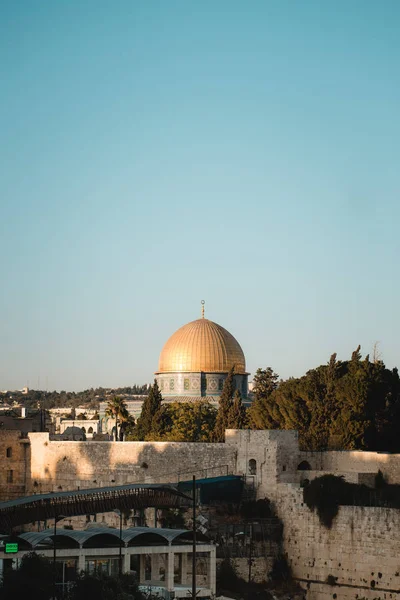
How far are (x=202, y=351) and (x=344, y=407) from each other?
29.0 m

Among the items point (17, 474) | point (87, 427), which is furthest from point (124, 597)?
point (87, 427)

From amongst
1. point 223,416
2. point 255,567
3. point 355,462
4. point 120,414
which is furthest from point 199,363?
point 255,567

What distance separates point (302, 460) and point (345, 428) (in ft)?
8.35

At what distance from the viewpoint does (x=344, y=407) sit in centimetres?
4403

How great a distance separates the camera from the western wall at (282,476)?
35.5 meters

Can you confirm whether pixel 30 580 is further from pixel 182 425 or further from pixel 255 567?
pixel 182 425

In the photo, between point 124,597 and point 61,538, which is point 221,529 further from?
point 124,597

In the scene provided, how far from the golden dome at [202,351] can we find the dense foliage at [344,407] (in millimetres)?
25353

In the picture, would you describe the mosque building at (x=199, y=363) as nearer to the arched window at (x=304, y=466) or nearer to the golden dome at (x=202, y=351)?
the golden dome at (x=202, y=351)

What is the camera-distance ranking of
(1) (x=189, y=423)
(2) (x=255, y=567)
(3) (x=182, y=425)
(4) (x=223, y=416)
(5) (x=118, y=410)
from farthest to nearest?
(5) (x=118, y=410) → (1) (x=189, y=423) → (3) (x=182, y=425) → (4) (x=223, y=416) → (2) (x=255, y=567)

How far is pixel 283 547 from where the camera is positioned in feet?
126

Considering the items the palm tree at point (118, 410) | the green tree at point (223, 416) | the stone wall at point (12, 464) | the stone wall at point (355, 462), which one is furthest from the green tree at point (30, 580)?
the palm tree at point (118, 410)

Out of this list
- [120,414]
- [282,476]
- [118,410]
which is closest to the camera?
[282,476]

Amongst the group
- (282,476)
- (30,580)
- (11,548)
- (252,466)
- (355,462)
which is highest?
(355,462)
